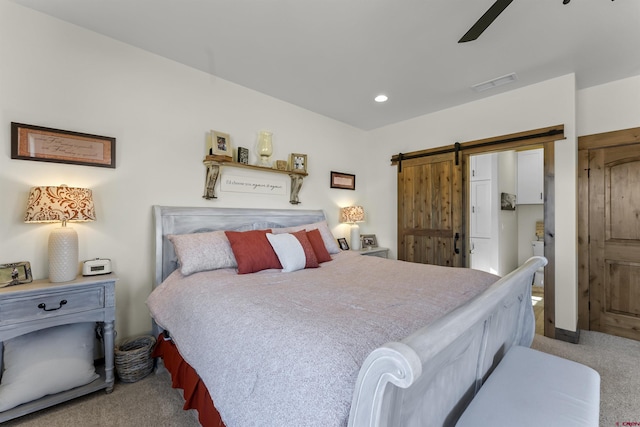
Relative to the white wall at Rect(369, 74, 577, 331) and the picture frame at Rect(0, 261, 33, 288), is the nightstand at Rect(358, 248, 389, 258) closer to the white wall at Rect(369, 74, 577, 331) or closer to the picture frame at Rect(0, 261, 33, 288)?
the white wall at Rect(369, 74, 577, 331)

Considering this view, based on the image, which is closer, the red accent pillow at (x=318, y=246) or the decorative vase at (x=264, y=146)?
the red accent pillow at (x=318, y=246)

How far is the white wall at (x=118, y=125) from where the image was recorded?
192cm

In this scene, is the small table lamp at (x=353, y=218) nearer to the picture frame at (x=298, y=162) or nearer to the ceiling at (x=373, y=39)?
the picture frame at (x=298, y=162)

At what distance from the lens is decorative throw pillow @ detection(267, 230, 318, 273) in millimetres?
2338

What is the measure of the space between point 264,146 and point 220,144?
19.7 inches

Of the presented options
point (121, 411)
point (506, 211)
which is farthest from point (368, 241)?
point (121, 411)

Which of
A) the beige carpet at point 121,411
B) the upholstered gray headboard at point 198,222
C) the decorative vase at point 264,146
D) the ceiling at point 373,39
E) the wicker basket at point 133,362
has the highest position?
the ceiling at point 373,39

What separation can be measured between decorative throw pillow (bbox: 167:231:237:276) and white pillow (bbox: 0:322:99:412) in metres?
0.82

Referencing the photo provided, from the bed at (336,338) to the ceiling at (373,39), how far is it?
1.65 meters

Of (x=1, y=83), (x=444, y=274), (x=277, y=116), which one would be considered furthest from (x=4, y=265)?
(x=444, y=274)

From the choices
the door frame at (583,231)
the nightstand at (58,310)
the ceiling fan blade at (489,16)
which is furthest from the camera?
the door frame at (583,231)

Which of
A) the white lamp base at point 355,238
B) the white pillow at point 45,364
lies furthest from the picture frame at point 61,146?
the white lamp base at point 355,238

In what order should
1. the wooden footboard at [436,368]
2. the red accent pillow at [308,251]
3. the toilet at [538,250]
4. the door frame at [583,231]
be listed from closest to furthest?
the wooden footboard at [436,368], the red accent pillow at [308,251], the door frame at [583,231], the toilet at [538,250]

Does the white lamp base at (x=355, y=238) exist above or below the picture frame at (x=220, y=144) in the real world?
below
